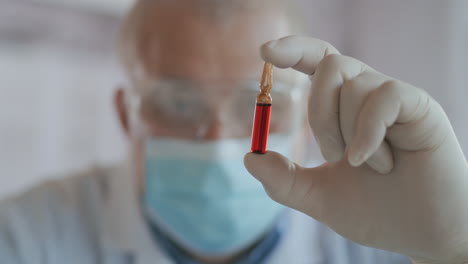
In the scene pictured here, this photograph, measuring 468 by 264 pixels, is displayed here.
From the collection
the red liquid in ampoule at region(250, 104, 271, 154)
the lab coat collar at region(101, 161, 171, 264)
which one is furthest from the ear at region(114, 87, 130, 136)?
the red liquid in ampoule at region(250, 104, 271, 154)

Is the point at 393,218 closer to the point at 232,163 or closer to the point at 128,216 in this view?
the point at 232,163

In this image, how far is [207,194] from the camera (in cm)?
84

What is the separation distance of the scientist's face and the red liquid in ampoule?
1.43 feet

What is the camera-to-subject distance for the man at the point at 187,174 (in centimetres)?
83

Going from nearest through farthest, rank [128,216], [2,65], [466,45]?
[466,45]
[128,216]
[2,65]

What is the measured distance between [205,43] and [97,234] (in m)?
0.56

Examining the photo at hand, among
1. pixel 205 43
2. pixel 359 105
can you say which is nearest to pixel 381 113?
pixel 359 105

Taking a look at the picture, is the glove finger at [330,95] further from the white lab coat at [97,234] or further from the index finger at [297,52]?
the white lab coat at [97,234]

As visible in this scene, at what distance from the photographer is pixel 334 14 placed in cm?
120

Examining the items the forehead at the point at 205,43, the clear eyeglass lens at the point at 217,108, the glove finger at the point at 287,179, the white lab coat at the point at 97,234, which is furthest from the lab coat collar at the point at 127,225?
→ the glove finger at the point at 287,179

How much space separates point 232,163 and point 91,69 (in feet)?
3.39

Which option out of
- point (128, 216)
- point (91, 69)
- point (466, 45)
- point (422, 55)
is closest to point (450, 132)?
point (466, 45)

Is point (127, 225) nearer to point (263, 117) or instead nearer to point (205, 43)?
point (205, 43)

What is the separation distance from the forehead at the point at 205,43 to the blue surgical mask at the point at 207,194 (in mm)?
143
